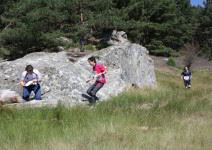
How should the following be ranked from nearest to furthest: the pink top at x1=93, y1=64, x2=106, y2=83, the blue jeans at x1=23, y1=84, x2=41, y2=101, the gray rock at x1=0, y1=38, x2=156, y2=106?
1. the pink top at x1=93, y1=64, x2=106, y2=83
2. the blue jeans at x1=23, y1=84, x2=41, y2=101
3. the gray rock at x1=0, y1=38, x2=156, y2=106

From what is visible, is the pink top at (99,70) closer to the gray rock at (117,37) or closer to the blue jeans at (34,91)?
the blue jeans at (34,91)

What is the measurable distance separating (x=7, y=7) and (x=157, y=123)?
4145 centimetres

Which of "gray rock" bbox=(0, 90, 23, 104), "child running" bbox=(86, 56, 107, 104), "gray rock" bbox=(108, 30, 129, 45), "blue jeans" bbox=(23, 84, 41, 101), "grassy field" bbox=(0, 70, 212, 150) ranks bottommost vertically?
"gray rock" bbox=(108, 30, 129, 45)

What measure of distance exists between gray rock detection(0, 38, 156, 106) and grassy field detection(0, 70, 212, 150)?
13.9 ft

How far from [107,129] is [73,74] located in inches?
402

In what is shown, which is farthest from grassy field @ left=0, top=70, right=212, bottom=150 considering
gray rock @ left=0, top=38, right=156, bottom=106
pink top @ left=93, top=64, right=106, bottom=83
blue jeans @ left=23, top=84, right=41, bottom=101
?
blue jeans @ left=23, top=84, right=41, bottom=101

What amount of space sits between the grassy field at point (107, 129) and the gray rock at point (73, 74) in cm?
423

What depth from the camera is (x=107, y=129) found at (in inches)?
381

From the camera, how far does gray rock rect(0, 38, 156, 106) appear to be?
18.8m

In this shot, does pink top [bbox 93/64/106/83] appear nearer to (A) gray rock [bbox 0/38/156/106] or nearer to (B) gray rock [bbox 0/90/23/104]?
(A) gray rock [bbox 0/38/156/106]

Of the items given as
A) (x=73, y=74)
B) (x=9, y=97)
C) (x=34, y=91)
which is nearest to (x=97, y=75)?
(x=34, y=91)

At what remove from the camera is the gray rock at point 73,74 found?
18750 mm

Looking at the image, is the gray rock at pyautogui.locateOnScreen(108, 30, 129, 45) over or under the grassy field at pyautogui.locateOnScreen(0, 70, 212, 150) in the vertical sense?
under

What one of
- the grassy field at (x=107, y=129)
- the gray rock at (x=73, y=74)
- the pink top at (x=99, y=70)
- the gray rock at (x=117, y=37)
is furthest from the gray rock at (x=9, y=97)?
the gray rock at (x=117, y=37)
